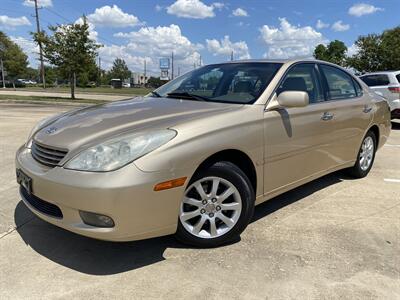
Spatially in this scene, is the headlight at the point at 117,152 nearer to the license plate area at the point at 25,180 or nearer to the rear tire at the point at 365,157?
the license plate area at the point at 25,180

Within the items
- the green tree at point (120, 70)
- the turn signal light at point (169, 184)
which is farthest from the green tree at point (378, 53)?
the green tree at point (120, 70)

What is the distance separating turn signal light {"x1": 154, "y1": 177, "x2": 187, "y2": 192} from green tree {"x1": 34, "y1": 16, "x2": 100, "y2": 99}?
22.2 metres

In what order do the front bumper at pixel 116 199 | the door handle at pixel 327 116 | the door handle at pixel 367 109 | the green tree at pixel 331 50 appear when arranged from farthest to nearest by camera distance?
the green tree at pixel 331 50 < the door handle at pixel 367 109 < the door handle at pixel 327 116 < the front bumper at pixel 116 199

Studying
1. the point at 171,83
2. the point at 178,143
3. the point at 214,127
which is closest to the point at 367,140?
the point at 171,83

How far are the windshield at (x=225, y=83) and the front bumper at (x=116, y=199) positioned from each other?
123 cm

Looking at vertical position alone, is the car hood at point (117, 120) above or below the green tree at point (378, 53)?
below

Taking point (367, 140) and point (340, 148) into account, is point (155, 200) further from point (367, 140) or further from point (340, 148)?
point (367, 140)

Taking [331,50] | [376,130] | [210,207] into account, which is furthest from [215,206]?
[331,50]

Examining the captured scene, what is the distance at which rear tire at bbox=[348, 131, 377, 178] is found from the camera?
5328mm

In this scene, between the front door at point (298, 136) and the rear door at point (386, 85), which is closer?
the front door at point (298, 136)

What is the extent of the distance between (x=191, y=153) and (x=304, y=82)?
186 centimetres

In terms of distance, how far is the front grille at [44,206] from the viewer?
2.97 metres

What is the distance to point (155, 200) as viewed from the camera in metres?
2.82

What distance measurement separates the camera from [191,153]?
2.95 meters
